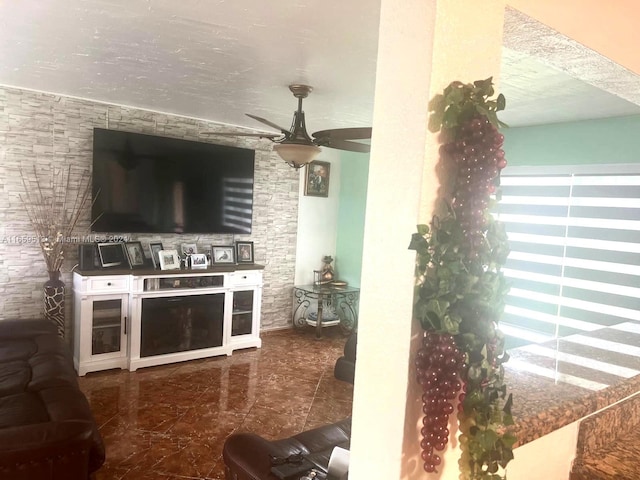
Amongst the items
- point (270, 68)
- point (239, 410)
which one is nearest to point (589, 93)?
point (270, 68)

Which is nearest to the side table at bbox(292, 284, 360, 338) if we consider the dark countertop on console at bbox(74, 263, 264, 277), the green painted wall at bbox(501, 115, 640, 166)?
the dark countertop on console at bbox(74, 263, 264, 277)

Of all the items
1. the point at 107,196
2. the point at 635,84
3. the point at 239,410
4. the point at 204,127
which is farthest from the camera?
the point at 204,127

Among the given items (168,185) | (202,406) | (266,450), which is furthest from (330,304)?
(266,450)

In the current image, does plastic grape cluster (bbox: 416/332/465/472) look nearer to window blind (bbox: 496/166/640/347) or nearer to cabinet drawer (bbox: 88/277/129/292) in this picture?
window blind (bbox: 496/166/640/347)

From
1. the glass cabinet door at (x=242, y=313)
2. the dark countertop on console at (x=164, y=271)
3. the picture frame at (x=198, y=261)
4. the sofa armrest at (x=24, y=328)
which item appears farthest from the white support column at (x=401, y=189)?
the glass cabinet door at (x=242, y=313)

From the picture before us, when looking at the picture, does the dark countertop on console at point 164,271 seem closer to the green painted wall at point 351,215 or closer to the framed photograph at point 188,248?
the framed photograph at point 188,248

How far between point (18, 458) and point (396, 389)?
1.87 meters

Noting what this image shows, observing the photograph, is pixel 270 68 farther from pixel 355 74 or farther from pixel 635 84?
pixel 635 84

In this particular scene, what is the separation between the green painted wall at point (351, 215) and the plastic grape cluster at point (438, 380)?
4.99 meters

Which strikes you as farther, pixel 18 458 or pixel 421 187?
pixel 18 458

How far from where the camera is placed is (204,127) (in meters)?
4.80

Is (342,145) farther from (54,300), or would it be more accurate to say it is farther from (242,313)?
(54,300)

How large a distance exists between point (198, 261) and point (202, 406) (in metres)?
1.58

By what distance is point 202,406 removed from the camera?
3488 mm
